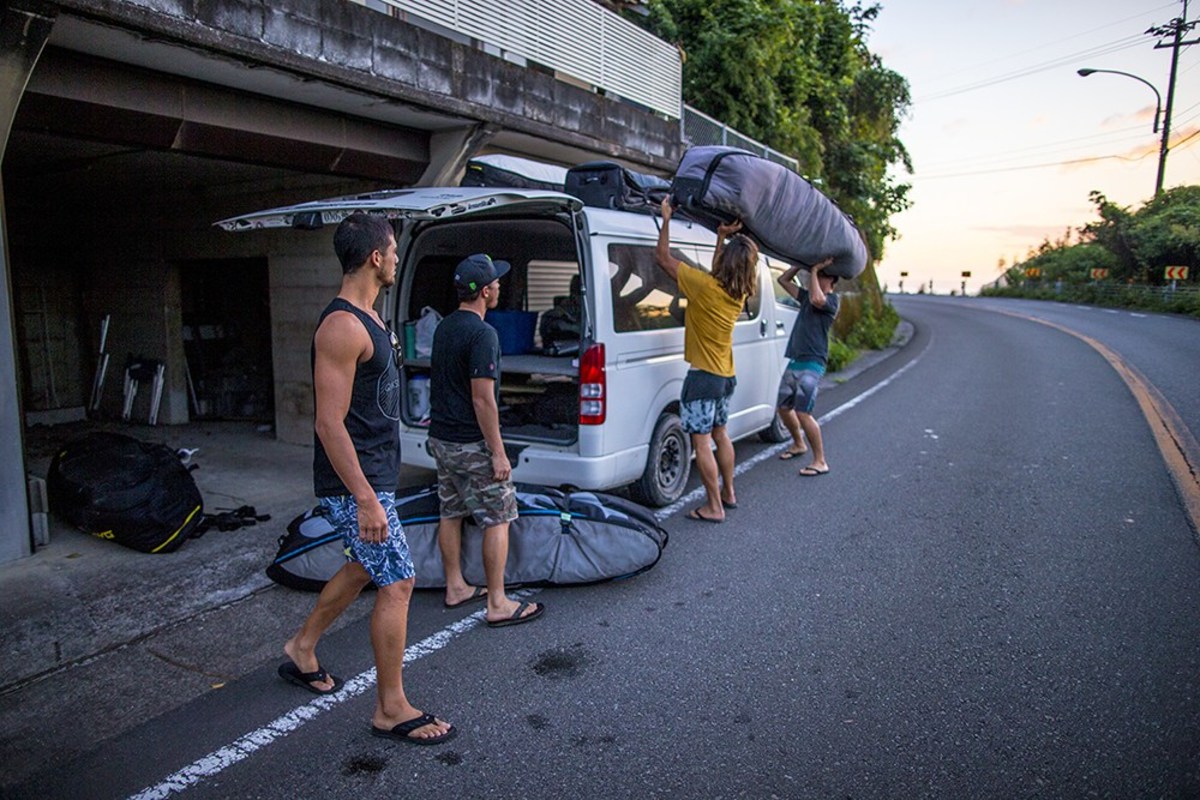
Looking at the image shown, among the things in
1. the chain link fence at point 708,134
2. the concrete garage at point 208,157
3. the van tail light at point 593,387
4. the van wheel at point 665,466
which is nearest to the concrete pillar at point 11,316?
the concrete garage at point 208,157

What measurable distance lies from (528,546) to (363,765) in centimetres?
170

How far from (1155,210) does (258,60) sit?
35.4 meters

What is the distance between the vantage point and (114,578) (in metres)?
4.57

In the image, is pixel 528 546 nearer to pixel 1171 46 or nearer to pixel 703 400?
pixel 703 400

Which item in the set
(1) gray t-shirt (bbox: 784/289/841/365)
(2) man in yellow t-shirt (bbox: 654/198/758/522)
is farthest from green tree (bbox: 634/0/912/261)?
(2) man in yellow t-shirt (bbox: 654/198/758/522)

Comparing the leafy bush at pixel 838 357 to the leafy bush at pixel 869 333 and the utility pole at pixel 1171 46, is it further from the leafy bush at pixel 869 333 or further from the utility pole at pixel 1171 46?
the utility pole at pixel 1171 46

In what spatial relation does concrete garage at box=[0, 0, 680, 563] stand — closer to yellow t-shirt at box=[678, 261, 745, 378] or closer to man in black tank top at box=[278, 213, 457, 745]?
man in black tank top at box=[278, 213, 457, 745]

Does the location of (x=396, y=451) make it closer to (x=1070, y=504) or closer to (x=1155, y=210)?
(x=1070, y=504)

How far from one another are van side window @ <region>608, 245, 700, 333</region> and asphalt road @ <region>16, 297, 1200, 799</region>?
1.43 m

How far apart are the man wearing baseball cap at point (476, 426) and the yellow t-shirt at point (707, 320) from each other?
1728 millimetres

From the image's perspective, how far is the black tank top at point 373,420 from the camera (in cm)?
294

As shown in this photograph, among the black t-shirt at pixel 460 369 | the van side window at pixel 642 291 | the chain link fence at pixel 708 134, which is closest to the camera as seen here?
the black t-shirt at pixel 460 369

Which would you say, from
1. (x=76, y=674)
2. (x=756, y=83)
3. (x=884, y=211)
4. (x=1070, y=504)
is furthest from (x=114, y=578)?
(x=884, y=211)

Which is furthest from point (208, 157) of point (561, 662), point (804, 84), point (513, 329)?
point (804, 84)
